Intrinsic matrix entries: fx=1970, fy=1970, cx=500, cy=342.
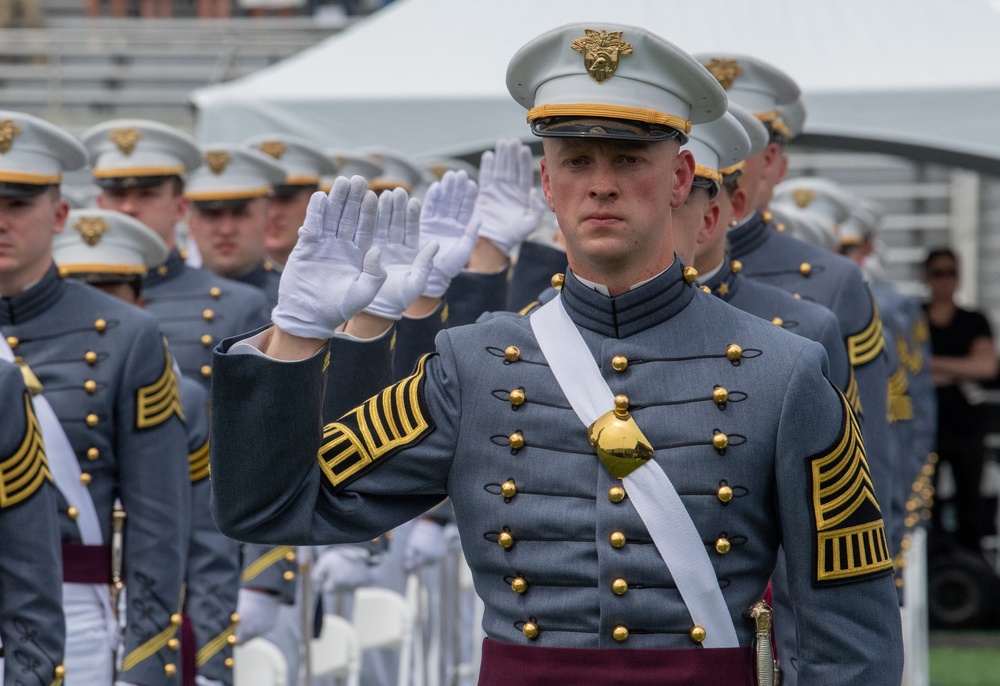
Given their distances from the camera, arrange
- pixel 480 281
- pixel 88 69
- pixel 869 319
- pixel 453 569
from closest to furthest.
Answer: pixel 480 281 < pixel 869 319 < pixel 453 569 < pixel 88 69

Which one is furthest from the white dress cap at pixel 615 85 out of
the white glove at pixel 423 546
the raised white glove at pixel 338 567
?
the white glove at pixel 423 546

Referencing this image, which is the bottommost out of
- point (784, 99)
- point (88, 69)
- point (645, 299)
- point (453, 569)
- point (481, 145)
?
point (453, 569)

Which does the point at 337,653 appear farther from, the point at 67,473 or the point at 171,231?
the point at 67,473

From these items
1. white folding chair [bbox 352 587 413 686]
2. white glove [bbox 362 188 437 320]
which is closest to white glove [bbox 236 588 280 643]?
white folding chair [bbox 352 587 413 686]

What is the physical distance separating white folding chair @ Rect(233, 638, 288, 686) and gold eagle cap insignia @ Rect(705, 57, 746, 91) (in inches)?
89.9

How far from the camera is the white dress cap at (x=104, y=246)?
5.70 meters

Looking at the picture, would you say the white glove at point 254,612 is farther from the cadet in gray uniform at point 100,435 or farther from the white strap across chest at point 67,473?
the white strap across chest at point 67,473

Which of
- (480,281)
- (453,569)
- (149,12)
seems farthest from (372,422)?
(149,12)

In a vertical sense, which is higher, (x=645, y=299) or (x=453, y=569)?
(x=645, y=299)

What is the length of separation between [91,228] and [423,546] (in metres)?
2.66

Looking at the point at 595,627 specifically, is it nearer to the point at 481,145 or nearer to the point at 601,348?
the point at 601,348

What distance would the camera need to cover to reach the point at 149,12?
63.9ft

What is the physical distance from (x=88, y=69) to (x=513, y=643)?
15.4 meters

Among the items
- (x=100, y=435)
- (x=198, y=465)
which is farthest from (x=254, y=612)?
(x=100, y=435)
